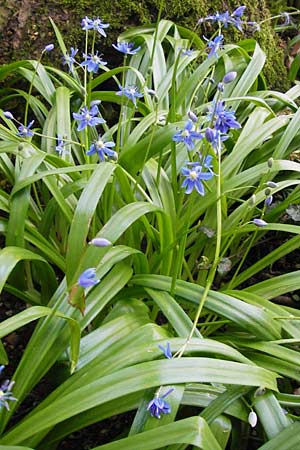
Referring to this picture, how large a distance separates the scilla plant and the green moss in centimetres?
29

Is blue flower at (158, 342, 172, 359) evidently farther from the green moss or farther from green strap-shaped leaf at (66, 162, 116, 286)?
the green moss

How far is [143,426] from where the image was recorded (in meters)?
1.28

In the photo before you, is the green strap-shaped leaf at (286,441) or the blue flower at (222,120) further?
the blue flower at (222,120)

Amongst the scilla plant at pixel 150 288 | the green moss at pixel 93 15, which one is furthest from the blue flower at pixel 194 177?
the green moss at pixel 93 15

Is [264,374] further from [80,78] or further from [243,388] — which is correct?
[80,78]

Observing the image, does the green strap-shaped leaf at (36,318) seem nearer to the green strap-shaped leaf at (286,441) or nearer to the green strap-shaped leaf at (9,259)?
the green strap-shaped leaf at (9,259)

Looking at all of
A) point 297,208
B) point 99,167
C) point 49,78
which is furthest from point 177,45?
point 99,167

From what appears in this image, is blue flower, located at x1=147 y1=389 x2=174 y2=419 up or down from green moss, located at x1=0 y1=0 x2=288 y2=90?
down

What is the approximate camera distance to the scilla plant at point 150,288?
1.25m

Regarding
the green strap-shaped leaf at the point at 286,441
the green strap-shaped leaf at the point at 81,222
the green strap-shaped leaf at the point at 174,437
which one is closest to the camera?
the green strap-shaped leaf at the point at 174,437

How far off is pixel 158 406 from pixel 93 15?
2.00 metres

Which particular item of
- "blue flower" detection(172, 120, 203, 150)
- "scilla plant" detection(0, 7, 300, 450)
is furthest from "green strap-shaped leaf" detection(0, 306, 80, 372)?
"blue flower" detection(172, 120, 203, 150)

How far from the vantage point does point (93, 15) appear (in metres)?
2.67

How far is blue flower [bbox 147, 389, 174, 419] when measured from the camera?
120 centimetres
